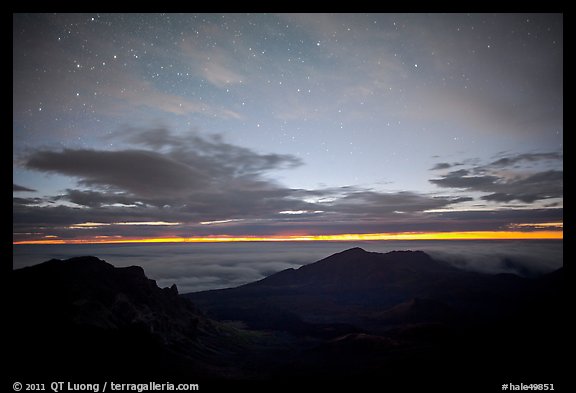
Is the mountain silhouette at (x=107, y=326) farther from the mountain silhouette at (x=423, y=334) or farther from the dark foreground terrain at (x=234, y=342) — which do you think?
the mountain silhouette at (x=423, y=334)

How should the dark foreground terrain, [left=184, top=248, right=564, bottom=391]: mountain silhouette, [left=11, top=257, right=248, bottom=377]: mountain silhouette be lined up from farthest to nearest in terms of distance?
1. [left=184, top=248, right=564, bottom=391]: mountain silhouette
2. [left=11, top=257, right=248, bottom=377]: mountain silhouette
3. the dark foreground terrain

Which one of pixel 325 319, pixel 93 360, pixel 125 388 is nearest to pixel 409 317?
pixel 325 319

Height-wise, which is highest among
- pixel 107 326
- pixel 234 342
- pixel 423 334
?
pixel 107 326

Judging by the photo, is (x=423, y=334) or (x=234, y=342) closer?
(x=423, y=334)

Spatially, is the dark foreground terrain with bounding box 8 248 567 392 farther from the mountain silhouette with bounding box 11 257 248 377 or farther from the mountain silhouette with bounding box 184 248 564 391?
the mountain silhouette with bounding box 184 248 564 391

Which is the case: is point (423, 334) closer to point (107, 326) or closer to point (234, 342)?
→ point (234, 342)

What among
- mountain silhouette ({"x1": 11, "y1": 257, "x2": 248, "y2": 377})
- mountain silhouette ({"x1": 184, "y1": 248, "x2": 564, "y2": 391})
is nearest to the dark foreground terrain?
mountain silhouette ({"x1": 11, "y1": 257, "x2": 248, "y2": 377})

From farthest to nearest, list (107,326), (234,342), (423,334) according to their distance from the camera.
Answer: (234,342)
(423,334)
(107,326)

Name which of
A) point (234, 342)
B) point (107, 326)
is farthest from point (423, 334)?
point (107, 326)

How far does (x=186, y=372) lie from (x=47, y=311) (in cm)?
3901

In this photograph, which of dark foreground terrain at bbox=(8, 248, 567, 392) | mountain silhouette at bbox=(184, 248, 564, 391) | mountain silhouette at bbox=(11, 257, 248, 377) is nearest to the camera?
dark foreground terrain at bbox=(8, 248, 567, 392)

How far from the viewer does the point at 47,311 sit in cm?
6938

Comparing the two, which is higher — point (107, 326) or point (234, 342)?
point (107, 326)
